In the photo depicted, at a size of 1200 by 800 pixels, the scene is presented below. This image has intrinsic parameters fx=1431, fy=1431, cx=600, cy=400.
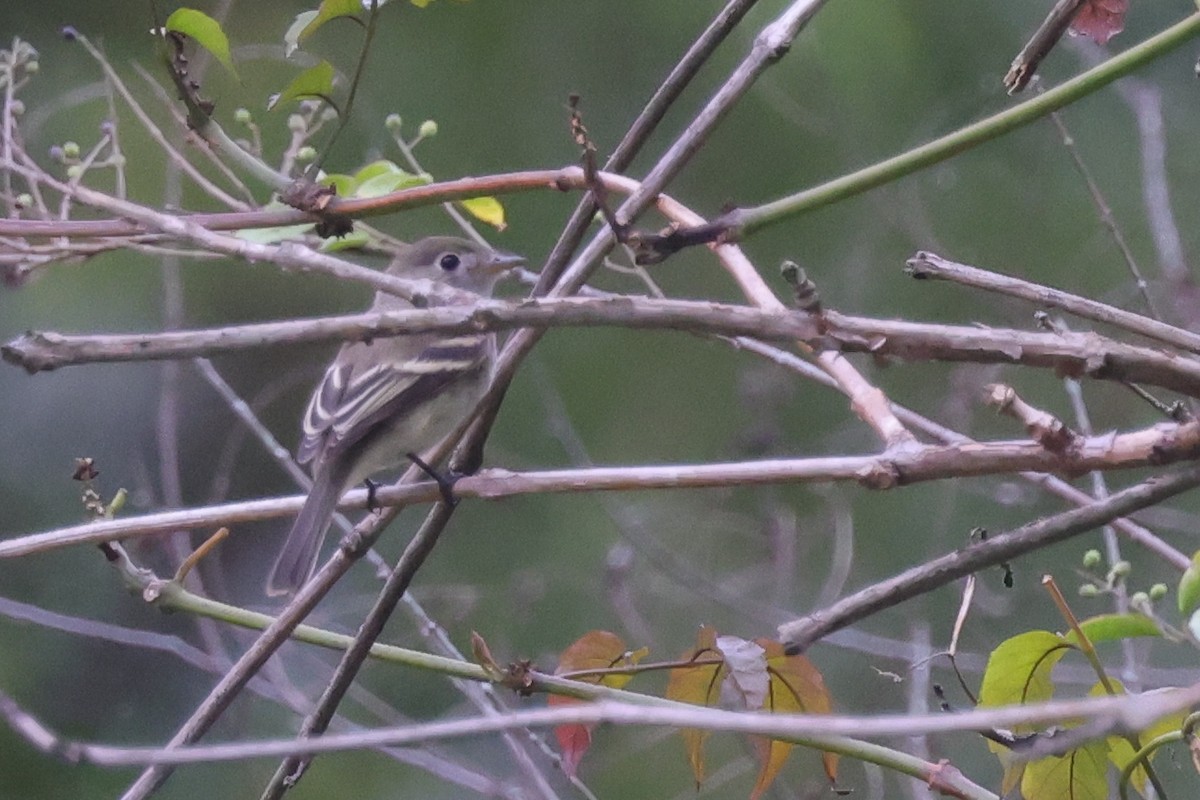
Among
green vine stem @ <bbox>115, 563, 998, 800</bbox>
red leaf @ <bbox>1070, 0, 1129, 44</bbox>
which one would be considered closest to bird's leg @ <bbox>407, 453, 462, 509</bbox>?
green vine stem @ <bbox>115, 563, 998, 800</bbox>

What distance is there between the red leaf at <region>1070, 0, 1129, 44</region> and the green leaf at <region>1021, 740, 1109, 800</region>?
0.73 metres

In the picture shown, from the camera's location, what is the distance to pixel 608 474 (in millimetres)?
1460

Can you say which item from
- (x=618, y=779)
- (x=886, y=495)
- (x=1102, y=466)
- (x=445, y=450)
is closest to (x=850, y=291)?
(x=886, y=495)

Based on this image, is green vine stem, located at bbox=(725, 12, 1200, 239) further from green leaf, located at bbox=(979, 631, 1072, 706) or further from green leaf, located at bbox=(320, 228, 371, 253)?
green leaf, located at bbox=(320, 228, 371, 253)

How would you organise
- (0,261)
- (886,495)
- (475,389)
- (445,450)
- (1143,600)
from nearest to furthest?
(1143,600), (0,261), (445,450), (475,389), (886,495)

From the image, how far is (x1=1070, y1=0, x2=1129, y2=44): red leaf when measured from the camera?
1499 mm

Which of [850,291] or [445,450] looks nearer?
[445,450]

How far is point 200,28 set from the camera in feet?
5.03

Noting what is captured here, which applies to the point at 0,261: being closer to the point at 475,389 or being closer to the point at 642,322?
the point at 642,322

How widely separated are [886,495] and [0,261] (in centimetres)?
299

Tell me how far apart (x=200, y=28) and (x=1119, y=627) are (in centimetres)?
110

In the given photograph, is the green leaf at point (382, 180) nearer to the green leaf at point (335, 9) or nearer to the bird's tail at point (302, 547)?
the green leaf at point (335, 9)

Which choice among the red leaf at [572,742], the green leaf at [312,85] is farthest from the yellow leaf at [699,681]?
the green leaf at [312,85]

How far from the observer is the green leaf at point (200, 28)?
59.6 inches
